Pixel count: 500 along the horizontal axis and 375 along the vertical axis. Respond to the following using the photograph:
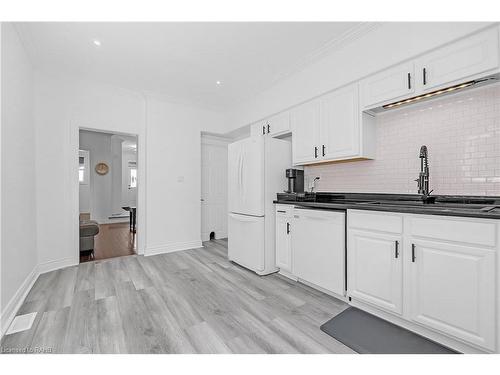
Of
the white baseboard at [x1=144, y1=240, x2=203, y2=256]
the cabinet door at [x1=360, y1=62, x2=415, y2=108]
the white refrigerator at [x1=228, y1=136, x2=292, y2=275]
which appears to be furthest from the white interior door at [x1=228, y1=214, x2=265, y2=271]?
the cabinet door at [x1=360, y1=62, x2=415, y2=108]

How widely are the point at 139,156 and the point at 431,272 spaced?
3.89 meters

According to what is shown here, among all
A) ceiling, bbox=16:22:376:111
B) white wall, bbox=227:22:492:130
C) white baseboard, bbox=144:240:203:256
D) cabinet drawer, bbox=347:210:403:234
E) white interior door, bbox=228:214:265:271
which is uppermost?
ceiling, bbox=16:22:376:111

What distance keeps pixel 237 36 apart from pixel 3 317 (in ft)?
10.2

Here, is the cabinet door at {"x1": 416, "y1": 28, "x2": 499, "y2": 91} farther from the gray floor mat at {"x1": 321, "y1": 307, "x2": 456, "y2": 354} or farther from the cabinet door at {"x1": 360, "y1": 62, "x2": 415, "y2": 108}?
the gray floor mat at {"x1": 321, "y1": 307, "x2": 456, "y2": 354}

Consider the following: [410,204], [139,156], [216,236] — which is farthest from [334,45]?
[216,236]

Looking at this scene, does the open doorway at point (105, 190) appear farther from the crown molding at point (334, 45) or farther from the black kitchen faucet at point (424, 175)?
the black kitchen faucet at point (424, 175)

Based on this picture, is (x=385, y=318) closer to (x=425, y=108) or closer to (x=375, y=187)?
(x=375, y=187)

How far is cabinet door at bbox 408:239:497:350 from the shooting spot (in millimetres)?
1356

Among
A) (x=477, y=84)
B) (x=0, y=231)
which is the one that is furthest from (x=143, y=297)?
(x=477, y=84)

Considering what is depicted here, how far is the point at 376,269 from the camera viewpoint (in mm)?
1862

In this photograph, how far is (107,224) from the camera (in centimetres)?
700

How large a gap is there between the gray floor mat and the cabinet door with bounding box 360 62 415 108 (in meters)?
1.91

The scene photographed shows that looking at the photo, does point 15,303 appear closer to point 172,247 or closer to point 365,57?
point 172,247

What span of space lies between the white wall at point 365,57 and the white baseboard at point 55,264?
3.46 m
